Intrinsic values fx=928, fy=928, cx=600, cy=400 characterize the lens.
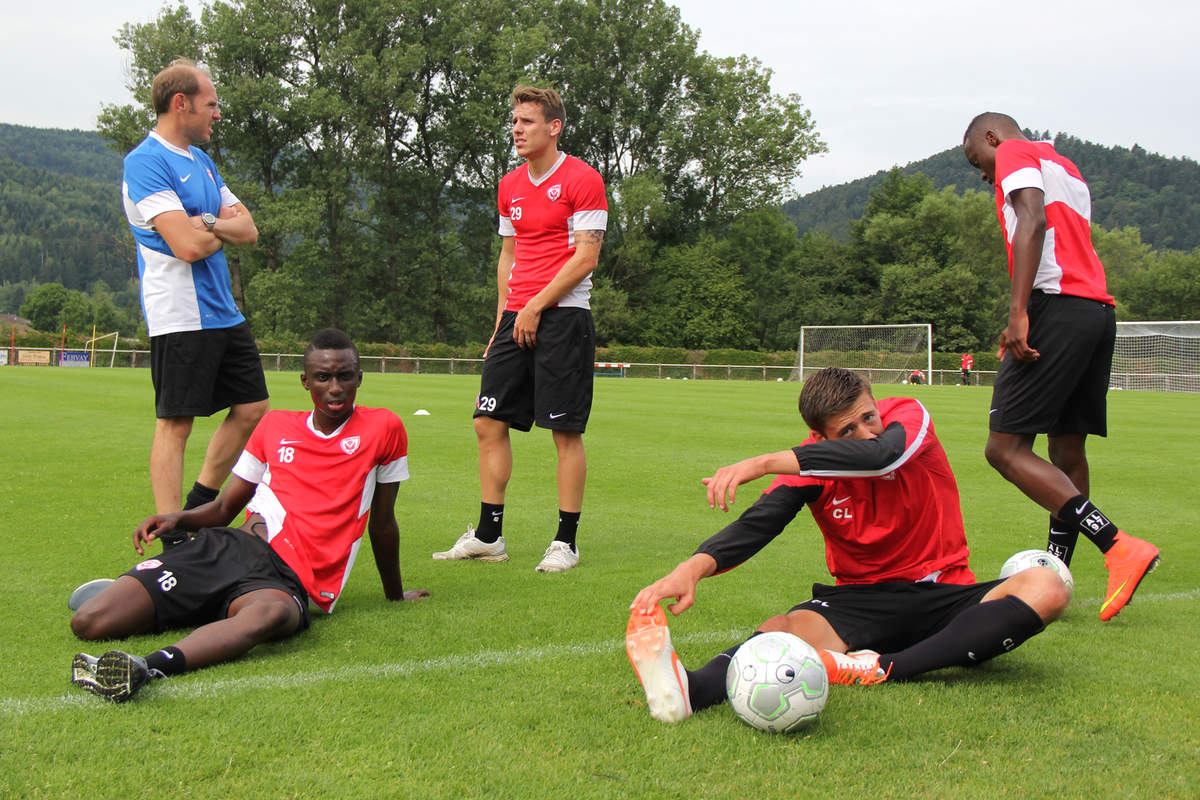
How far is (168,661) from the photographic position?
2805 mm

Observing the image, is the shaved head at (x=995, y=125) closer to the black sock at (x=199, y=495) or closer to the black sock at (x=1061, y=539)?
the black sock at (x=1061, y=539)

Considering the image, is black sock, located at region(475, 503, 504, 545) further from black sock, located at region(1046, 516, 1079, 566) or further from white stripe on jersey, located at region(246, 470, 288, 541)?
black sock, located at region(1046, 516, 1079, 566)

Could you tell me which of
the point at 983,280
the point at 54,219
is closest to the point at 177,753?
the point at 983,280

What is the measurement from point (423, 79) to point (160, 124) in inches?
1952

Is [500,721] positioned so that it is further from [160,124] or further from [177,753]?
[160,124]

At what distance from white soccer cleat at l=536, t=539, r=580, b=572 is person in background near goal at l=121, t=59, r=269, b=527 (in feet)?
5.50

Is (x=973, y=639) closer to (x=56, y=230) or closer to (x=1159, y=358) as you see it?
(x=1159, y=358)

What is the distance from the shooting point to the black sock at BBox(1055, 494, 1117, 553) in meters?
3.75

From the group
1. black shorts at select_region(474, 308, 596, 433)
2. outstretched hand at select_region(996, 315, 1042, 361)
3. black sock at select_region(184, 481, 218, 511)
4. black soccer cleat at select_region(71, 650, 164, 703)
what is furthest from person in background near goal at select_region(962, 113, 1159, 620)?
black sock at select_region(184, 481, 218, 511)

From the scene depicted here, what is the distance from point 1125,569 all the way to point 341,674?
9.55 ft

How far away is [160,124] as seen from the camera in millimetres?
4621

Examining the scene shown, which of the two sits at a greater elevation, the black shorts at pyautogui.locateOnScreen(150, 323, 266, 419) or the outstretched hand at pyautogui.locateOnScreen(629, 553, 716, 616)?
the black shorts at pyautogui.locateOnScreen(150, 323, 266, 419)

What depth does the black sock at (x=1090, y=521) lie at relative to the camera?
148 inches

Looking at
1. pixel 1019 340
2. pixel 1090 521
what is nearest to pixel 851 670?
pixel 1090 521
